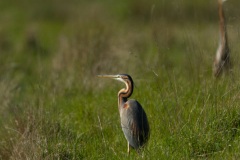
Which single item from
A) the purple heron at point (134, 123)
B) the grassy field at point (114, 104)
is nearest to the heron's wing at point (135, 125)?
the purple heron at point (134, 123)

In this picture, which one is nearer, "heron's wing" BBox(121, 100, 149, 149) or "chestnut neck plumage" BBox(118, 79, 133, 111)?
"heron's wing" BBox(121, 100, 149, 149)

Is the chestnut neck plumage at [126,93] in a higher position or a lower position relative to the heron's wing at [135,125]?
higher

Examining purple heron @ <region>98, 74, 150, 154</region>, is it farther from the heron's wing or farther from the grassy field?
the grassy field

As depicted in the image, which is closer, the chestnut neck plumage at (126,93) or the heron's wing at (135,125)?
the heron's wing at (135,125)

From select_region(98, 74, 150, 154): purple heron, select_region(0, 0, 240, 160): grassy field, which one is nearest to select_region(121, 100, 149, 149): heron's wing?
select_region(98, 74, 150, 154): purple heron

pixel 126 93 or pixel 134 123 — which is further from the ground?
pixel 126 93

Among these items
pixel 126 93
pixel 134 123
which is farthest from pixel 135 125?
pixel 126 93

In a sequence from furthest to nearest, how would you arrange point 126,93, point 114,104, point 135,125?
point 114,104 < point 126,93 < point 135,125

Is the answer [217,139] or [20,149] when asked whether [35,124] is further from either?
[217,139]

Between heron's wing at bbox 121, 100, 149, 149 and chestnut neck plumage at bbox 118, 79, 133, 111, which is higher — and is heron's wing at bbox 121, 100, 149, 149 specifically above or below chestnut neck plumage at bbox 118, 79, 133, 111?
below

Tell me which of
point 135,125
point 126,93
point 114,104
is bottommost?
point 114,104

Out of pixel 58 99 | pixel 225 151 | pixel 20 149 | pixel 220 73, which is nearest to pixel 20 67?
pixel 58 99

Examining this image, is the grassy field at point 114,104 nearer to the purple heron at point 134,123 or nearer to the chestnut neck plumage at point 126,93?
the purple heron at point 134,123

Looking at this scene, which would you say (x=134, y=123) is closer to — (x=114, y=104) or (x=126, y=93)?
(x=126, y=93)
